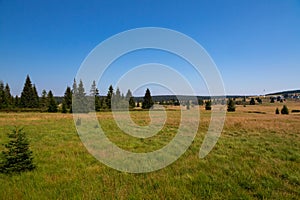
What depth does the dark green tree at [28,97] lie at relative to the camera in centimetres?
6594

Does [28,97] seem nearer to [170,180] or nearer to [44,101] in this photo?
[44,101]

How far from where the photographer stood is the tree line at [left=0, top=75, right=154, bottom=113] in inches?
2338

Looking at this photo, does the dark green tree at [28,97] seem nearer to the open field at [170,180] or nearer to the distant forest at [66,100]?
the distant forest at [66,100]

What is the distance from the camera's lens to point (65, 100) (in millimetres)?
67812

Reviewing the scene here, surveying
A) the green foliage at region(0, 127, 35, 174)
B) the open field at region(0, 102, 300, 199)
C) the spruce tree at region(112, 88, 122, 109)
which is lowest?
the open field at region(0, 102, 300, 199)

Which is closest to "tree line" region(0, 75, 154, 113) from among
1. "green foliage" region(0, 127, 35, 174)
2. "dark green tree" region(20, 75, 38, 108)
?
"dark green tree" region(20, 75, 38, 108)

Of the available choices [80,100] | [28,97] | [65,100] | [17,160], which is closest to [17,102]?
[28,97]

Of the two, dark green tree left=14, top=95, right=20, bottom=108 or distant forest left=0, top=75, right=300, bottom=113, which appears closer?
distant forest left=0, top=75, right=300, bottom=113

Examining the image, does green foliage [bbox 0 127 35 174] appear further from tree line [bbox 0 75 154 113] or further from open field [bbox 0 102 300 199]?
tree line [bbox 0 75 154 113]

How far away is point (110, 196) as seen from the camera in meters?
5.13

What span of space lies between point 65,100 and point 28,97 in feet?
36.4

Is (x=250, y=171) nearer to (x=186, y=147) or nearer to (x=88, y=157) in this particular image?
(x=186, y=147)

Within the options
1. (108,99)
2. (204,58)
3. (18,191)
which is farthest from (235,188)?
(108,99)

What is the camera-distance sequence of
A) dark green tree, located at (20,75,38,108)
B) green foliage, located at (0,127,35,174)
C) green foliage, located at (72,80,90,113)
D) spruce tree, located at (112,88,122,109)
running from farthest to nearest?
1. dark green tree, located at (20,75,38,108)
2. green foliage, located at (72,80,90,113)
3. spruce tree, located at (112,88,122,109)
4. green foliage, located at (0,127,35,174)
